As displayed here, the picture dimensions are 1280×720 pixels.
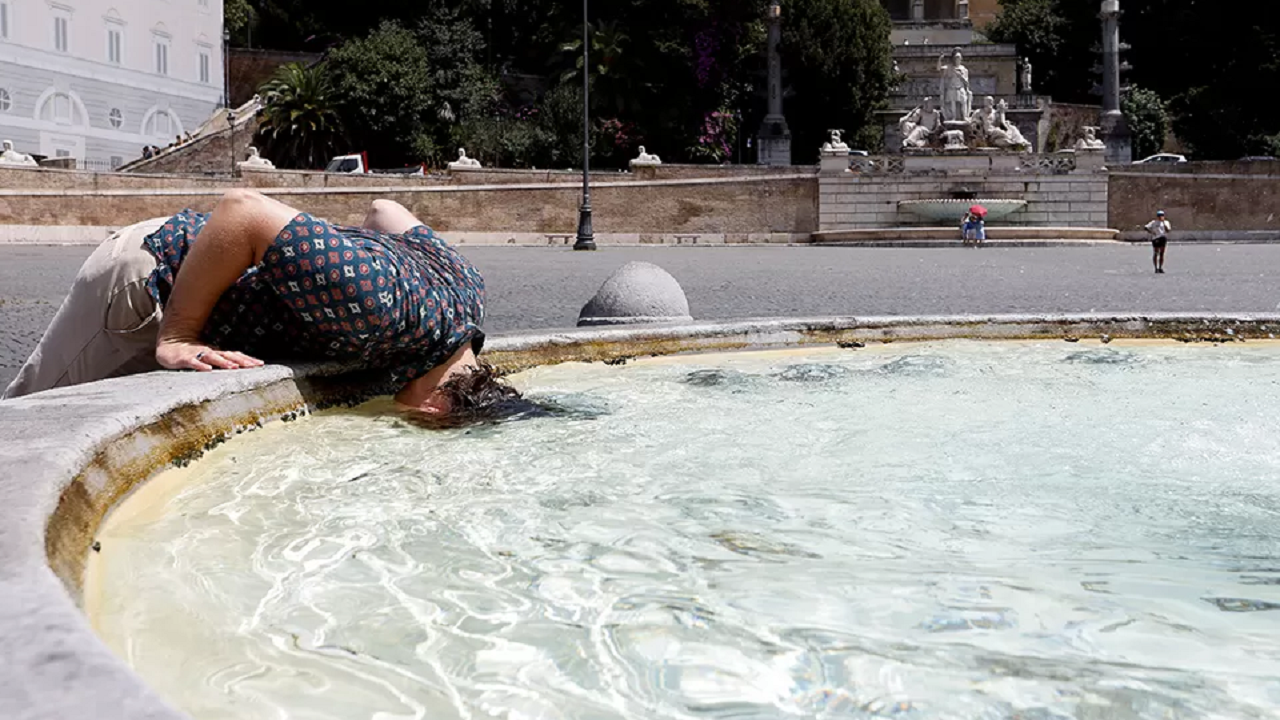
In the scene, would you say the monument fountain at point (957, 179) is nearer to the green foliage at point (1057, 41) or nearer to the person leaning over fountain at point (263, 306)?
the green foliage at point (1057, 41)

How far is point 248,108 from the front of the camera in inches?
1987

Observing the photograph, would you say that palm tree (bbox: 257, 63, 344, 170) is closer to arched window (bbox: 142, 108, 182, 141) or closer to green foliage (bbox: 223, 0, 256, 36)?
arched window (bbox: 142, 108, 182, 141)

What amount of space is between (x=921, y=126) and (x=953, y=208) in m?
3.51

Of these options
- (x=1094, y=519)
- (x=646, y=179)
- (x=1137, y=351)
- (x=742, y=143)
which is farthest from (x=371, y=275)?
(x=742, y=143)

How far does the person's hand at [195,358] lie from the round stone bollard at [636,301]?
135 inches

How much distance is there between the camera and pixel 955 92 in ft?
118

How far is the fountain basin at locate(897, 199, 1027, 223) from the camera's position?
3397cm

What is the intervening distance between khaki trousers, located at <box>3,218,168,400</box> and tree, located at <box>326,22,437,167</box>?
139 feet

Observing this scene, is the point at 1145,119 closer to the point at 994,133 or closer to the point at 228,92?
the point at 994,133

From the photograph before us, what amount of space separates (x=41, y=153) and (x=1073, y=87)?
138 feet

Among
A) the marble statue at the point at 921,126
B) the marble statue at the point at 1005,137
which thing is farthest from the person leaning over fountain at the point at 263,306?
the marble statue at the point at 1005,137

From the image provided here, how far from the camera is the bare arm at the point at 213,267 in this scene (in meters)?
3.94

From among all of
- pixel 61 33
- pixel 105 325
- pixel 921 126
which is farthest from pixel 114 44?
pixel 105 325

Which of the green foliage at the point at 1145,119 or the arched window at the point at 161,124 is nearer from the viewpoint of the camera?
the arched window at the point at 161,124
